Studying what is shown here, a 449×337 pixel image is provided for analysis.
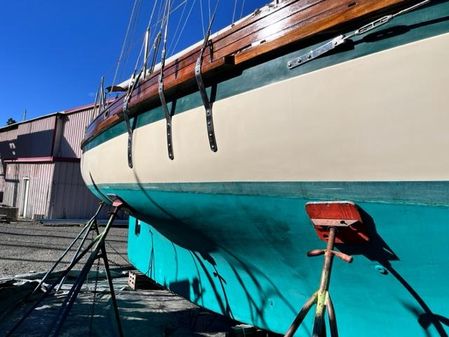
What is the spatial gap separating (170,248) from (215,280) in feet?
3.66

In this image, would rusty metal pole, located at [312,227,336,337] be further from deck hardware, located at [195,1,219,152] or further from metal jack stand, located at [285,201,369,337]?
deck hardware, located at [195,1,219,152]

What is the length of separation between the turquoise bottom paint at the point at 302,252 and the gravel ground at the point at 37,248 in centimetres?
465

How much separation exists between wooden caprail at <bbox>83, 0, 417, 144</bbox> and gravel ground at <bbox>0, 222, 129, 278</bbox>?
5342mm

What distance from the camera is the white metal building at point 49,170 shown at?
59.2ft

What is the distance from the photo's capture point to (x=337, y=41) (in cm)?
169

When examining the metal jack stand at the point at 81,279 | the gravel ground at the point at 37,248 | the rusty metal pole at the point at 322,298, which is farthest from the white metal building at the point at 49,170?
the rusty metal pole at the point at 322,298

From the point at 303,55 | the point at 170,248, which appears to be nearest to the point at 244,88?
the point at 303,55

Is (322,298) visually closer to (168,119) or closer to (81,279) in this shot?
(168,119)

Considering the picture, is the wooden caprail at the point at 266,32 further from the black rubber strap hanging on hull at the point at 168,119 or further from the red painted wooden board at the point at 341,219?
the red painted wooden board at the point at 341,219

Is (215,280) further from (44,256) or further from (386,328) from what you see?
(44,256)

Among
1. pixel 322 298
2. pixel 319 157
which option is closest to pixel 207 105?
pixel 319 157

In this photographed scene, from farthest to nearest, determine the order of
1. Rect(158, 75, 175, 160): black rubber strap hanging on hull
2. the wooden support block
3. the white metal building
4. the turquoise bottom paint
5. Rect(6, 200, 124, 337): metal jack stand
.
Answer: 1. the white metal building
2. the wooden support block
3. Rect(6, 200, 124, 337): metal jack stand
4. Rect(158, 75, 175, 160): black rubber strap hanging on hull
5. the turquoise bottom paint

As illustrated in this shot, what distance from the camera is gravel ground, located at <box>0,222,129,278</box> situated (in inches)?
291

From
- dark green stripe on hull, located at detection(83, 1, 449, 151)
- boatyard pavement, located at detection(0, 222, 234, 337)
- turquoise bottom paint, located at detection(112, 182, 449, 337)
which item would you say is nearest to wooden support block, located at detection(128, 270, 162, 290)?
boatyard pavement, located at detection(0, 222, 234, 337)
